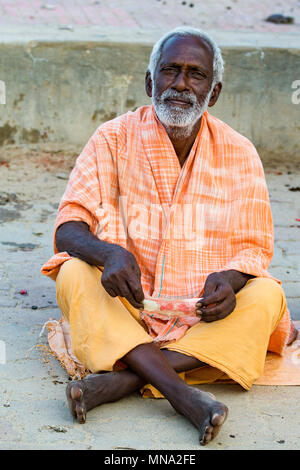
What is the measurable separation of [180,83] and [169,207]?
581 millimetres

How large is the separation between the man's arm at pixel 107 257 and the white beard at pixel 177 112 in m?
0.63

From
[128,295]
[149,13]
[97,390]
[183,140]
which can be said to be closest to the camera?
[97,390]

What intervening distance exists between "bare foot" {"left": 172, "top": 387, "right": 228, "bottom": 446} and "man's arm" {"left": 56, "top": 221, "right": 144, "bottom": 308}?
0.47m

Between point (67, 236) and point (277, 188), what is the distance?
12.0ft

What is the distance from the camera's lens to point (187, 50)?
137 inches

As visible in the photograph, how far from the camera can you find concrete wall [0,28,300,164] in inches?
258

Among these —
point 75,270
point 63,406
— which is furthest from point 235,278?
point 63,406

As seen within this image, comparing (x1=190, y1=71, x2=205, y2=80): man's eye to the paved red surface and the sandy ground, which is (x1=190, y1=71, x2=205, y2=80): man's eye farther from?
the paved red surface

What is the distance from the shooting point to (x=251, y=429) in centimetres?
293

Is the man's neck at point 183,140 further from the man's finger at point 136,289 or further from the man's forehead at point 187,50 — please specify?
the man's finger at point 136,289

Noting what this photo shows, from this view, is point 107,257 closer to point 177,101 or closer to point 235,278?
point 235,278

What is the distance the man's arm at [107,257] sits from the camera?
3084 mm

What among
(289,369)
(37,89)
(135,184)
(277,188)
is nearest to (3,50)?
(37,89)
